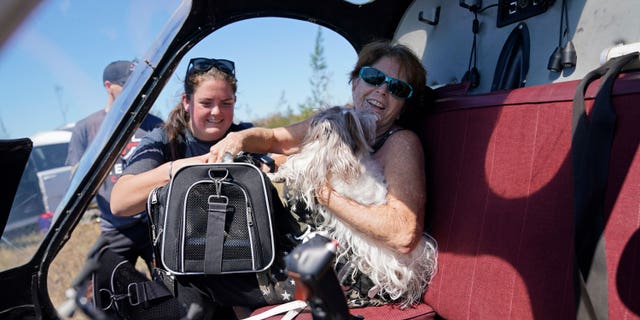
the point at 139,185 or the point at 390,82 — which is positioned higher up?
the point at 390,82

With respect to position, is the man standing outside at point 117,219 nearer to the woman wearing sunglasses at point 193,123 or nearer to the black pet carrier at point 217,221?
the woman wearing sunglasses at point 193,123

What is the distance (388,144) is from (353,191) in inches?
10.4

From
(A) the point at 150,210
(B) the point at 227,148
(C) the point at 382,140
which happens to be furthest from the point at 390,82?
(A) the point at 150,210

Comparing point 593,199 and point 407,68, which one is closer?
point 593,199

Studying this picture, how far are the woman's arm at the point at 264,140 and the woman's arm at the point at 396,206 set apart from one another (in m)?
0.37

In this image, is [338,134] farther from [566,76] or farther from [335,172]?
[566,76]

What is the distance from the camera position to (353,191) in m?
1.72

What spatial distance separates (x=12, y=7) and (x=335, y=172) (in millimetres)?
1291

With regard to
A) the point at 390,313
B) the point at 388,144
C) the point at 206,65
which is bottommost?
the point at 390,313

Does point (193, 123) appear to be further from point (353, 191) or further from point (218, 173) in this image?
point (353, 191)

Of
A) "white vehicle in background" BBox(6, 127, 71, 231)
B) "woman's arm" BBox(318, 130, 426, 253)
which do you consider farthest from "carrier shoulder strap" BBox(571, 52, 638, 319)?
"white vehicle in background" BBox(6, 127, 71, 231)

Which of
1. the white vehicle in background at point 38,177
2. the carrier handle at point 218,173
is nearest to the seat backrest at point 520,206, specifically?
the carrier handle at point 218,173

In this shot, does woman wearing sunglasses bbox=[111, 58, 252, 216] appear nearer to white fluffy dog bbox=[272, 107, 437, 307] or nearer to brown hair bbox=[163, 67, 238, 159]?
brown hair bbox=[163, 67, 238, 159]

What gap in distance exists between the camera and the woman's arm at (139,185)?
70.2 inches
